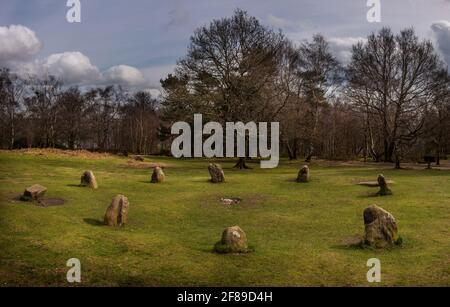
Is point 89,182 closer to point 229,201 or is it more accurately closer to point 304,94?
point 229,201

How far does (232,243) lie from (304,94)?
47.5 meters

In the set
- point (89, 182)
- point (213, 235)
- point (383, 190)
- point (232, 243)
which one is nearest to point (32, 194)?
point (89, 182)

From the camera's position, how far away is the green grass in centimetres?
1141

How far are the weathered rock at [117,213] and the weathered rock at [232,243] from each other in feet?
14.7

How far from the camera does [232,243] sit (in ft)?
44.8

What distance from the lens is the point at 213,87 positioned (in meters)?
43.9

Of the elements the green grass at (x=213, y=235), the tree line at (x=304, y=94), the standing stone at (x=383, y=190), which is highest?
the tree line at (x=304, y=94)

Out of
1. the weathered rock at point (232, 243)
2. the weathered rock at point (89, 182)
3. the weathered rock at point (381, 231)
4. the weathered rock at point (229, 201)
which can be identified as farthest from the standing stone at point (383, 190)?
the weathered rock at point (89, 182)

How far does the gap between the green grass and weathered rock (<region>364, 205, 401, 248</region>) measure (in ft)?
1.21

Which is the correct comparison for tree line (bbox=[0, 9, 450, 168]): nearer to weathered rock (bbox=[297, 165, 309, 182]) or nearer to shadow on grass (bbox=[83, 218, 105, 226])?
weathered rock (bbox=[297, 165, 309, 182])

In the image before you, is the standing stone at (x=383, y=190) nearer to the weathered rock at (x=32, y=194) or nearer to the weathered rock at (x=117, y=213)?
the weathered rock at (x=117, y=213)

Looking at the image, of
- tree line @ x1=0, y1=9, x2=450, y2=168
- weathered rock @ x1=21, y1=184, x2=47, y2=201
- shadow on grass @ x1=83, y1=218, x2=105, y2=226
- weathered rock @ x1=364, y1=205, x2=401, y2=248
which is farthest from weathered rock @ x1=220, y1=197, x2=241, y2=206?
tree line @ x1=0, y1=9, x2=450, y2=168

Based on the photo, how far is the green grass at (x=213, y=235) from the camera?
11414 millimetres

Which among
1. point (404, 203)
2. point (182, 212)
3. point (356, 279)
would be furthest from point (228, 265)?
point (404, 203)
